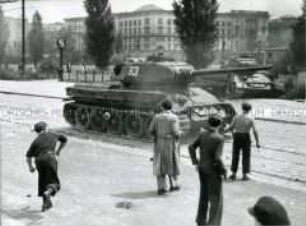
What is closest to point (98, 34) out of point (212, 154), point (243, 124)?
point (243, 124)

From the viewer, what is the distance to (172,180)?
1041 centimetres

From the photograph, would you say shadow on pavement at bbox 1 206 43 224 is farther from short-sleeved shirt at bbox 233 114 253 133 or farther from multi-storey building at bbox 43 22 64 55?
multi-storey building at bbox 43 22 64 55

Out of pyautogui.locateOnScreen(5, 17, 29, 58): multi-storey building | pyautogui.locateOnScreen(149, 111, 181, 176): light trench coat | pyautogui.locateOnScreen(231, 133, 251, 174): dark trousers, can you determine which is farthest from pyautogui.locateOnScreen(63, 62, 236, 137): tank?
pyautogui.locateOnScreen(5, 17, 29, 58): multi-storey building

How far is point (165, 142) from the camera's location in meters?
9.59

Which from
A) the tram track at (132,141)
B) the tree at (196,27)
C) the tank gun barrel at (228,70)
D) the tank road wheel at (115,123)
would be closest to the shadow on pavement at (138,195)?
the tram track at (132,141)

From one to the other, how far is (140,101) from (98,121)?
8.23 feet

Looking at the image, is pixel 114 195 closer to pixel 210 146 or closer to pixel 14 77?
pixel 210 146

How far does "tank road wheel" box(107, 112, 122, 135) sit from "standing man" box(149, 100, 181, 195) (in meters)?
7.24

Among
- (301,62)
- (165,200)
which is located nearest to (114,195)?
(165,200)

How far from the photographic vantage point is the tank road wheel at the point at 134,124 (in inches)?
632

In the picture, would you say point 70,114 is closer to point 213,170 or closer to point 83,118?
point 83,118

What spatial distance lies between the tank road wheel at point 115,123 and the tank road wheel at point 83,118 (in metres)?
0.97

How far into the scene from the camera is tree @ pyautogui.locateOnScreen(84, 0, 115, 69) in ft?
155

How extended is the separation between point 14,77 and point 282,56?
2880 cm
